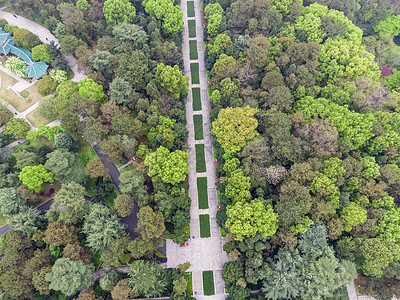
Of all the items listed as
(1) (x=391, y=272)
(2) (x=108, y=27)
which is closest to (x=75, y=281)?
(1) (x=391, y=272)

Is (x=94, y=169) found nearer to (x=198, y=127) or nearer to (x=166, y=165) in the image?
(x=166, y=165)

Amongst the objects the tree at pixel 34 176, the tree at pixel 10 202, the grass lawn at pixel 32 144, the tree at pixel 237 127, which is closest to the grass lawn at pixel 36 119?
the grass lawn at pixel 32 144

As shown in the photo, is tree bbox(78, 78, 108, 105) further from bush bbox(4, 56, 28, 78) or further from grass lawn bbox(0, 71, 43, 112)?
bush bbox(4, 56, 28, 78)

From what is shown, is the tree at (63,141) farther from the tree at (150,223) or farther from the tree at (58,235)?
the tree at (150,223)

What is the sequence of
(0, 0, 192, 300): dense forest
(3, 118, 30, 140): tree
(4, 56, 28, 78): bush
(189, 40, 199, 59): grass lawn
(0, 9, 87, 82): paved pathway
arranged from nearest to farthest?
(0, 0, 192, 300): dense forest → (3, 118, 30, 140): tree → (4, 56, 28, 78): bush → (0, 9, 87, 82): paved pathway → (189, 40, 199, 59): grass lawn

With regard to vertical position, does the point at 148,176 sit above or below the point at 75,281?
above

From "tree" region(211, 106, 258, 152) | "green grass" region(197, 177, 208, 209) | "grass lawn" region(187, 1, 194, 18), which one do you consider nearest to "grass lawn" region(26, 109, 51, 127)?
"green grass" region(197, 177, 208, 209)

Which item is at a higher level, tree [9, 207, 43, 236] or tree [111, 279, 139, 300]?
tree [9, 207, 43, 236]

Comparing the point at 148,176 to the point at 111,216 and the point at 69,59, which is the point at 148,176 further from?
the point at 69,59
